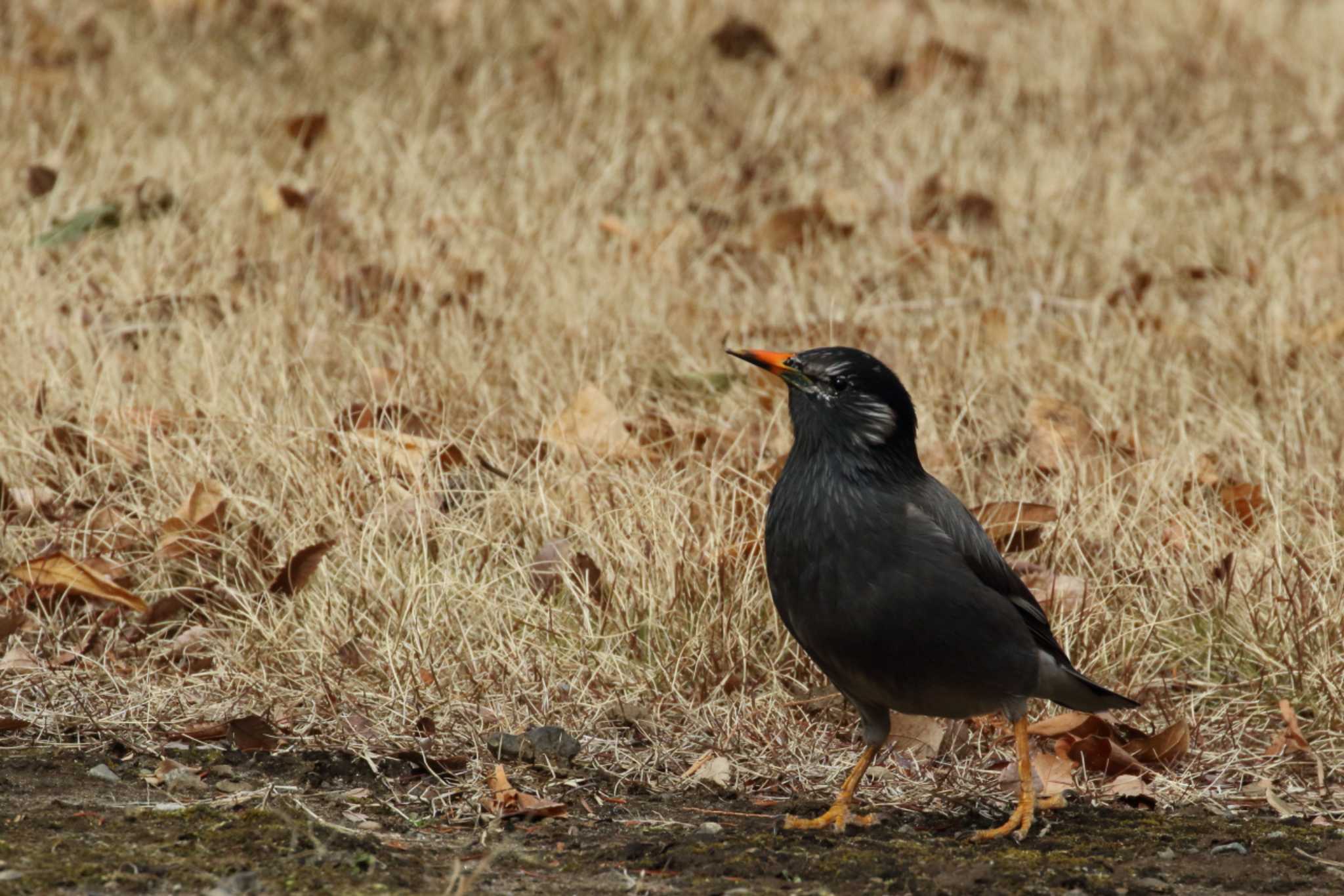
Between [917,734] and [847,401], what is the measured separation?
81 cm

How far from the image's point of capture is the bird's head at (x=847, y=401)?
Result: 10.1 ft

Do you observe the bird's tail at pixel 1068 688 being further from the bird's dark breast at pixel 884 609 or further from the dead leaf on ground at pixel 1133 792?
the dead leaf on ground at pixel 1133 792

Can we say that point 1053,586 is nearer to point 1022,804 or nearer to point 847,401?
point 1022,804

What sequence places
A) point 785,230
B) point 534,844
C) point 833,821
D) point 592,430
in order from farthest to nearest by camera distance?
1. point 785,230
2. point 592,430
3. point 833,821
4. point 534,844

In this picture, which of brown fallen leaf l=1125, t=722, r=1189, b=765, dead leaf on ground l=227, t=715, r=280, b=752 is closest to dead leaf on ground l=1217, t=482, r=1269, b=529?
brown fallen leaf l=1125, t=722, r=1189, b=765

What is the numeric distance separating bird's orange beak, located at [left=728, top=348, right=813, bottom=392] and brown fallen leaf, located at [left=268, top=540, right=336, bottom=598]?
1.07m

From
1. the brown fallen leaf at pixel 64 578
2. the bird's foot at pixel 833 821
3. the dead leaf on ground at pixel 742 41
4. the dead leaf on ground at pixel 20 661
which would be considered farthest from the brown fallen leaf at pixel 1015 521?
the dead leaf on ground at pixel 742 41

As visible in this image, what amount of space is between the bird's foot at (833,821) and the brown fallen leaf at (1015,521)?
1.01 m

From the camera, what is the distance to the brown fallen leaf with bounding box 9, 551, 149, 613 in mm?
3580

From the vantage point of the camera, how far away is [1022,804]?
9.92 feet

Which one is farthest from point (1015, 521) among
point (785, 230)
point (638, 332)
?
point (785, 230)

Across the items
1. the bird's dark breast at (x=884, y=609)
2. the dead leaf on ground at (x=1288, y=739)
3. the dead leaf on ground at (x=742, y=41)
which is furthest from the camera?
the dead leaf on ground at (x=742, y=41)

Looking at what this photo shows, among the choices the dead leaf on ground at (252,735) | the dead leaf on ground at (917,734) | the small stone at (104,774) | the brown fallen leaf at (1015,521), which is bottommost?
the small stone at (104,774)

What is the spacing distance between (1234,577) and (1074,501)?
17.1 inches
